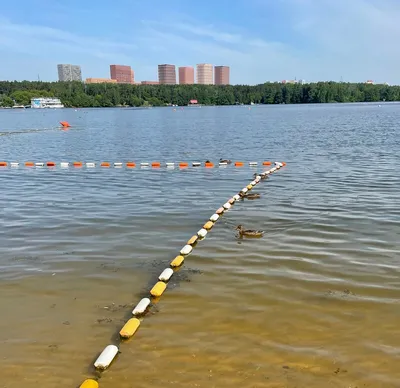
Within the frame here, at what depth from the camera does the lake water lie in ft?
18.9

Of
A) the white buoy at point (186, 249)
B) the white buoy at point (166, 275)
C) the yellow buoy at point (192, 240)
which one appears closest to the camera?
the white buoy at point (166, 275)

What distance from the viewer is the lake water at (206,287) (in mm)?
5762

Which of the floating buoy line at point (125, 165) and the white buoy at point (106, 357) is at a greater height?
the white buoy at point (106, 357)

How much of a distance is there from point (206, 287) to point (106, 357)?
109 inches

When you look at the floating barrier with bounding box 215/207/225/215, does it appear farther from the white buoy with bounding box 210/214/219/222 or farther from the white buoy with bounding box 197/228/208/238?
the white buoy with bounding box 197/228/208/238

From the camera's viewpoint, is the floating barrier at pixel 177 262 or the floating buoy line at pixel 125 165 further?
the floating buoy line at pixel 125 165

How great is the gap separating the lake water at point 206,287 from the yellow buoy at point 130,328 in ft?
0.37

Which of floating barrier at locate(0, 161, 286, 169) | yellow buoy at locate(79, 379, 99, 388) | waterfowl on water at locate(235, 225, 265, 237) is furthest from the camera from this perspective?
floating barrier at locate(0, 161, 286, 169)

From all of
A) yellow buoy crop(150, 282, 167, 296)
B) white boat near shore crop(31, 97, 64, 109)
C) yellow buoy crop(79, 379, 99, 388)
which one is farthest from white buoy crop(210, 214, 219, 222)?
white boat near shore crop(31, 97, 64, 109)

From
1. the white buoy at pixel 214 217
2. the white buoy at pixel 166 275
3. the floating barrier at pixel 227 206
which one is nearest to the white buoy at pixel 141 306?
the white buoy at pixel 166 275

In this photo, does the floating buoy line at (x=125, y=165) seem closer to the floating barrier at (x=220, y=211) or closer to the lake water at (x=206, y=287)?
the lake water at (x=206, y=287)

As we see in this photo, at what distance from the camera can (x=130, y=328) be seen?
6523mm

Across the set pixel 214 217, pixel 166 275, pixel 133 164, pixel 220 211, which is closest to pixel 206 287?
pixel 166 275

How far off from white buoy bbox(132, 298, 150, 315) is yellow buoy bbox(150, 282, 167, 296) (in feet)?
1.21
